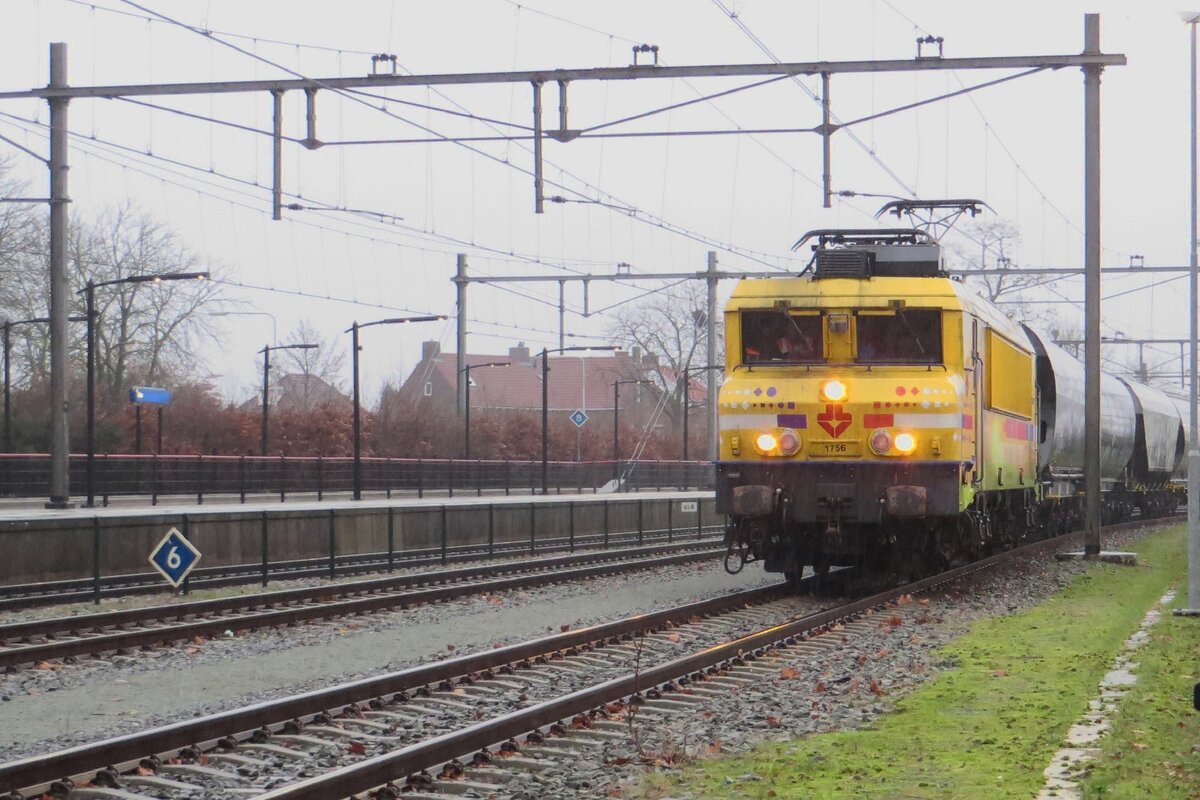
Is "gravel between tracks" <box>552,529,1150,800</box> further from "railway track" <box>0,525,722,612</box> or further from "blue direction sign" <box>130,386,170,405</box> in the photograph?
"blue direction sign" <box>130,386,170,405</box>

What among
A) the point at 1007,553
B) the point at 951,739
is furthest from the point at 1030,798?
the point at 1007,553

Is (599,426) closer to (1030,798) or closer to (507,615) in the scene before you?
(507,615)

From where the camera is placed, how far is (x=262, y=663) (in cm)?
1418

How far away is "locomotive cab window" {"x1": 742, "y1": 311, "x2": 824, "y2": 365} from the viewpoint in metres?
18.7

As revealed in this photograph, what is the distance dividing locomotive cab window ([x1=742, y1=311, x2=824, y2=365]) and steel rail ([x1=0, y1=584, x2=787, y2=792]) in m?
4.39

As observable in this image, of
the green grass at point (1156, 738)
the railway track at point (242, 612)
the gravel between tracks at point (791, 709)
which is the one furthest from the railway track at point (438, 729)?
the railway track at point (242, 612)

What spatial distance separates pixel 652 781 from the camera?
858cm

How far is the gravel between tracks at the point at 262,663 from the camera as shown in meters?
11.1

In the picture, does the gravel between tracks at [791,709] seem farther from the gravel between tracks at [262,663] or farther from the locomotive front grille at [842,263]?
the locomotive front grille at [842,263]

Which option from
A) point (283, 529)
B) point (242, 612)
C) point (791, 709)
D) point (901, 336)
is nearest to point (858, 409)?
point (901, 336)

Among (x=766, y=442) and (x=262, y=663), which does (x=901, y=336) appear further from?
(x=262, y=663)

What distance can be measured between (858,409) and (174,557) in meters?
9.24

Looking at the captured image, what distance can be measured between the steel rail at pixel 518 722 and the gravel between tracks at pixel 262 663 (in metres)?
2.55

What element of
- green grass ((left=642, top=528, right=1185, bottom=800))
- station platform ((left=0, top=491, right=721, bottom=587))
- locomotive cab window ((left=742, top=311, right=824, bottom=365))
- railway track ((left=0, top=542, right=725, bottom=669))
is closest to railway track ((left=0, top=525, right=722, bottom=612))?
station platform ((left=0, top=491, right=721, bottom=587))
